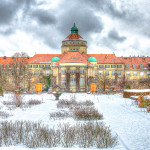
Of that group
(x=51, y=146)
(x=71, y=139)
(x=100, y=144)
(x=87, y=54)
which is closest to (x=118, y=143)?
(x=100, y=144)

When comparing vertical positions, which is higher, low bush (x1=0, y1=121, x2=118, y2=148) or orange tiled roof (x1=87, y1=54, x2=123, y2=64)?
orange tiled roof (x1=87, y1=54, x2=123, y2=64)

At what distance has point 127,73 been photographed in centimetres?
7825

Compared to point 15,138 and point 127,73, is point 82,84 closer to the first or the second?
point 127,73

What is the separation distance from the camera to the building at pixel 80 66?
62.7 metres

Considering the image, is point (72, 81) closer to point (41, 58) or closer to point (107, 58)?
point (107, 58)

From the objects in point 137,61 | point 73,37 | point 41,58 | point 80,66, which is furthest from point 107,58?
point 41,58

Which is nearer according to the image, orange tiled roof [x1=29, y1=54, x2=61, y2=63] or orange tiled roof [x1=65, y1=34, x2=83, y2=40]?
orange tiled roof [x1=65, y1=34, x2=83, y2=40]

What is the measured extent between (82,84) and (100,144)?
52.8 metres

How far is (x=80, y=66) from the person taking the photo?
62969 mm

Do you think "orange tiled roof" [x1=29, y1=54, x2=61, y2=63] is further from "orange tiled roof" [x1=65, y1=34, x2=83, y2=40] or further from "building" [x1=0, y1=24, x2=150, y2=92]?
"orange tiled roof" [x1=65, y1=34, x2=83, y2=40]

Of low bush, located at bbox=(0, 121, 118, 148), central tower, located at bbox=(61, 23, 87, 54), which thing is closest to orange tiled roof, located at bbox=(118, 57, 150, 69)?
central tower, located at bbox=(61, 23, 87, 54)

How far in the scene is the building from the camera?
62.7 metres

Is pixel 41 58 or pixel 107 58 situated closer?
pixel 107 58

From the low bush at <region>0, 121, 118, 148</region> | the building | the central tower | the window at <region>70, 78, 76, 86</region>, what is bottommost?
the low bush at <region>0, 121, 118, 148</region>
